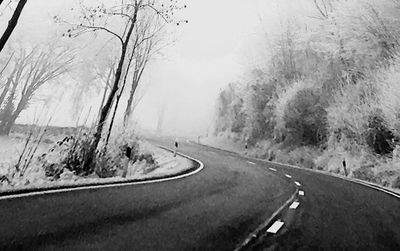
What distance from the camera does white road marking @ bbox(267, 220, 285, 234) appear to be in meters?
5.38

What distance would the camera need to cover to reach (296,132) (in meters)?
24.6

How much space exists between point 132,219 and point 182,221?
816mm

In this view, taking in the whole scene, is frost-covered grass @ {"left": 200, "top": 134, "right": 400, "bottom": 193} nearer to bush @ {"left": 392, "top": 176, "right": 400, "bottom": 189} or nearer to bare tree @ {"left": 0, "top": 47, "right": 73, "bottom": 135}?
bush @ {"left": 392, "top": 176, "right": 400, "bottom": 189}

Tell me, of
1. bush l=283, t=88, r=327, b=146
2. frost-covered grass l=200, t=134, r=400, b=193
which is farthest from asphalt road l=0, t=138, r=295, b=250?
bush l=283, t=88, r=327, b=146

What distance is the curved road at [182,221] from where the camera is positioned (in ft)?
13.5

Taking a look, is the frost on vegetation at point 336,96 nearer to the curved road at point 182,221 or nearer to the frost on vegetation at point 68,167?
the curved road at point 182,221

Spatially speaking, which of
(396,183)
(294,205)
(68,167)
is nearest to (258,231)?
(294,205)

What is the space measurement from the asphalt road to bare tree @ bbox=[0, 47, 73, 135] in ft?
67.8

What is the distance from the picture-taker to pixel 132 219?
5188mm

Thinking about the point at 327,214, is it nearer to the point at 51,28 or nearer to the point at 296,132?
the point at 296,132

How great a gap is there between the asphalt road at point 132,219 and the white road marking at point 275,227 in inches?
10.9

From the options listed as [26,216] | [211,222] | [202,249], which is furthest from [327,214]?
[26,216]

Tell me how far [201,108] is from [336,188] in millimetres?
83967

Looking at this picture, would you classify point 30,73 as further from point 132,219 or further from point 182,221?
point 182,221
